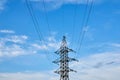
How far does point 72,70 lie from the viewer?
56.4m

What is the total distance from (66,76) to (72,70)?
2.49 meters

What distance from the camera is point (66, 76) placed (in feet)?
180

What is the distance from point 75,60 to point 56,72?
589 centimetres

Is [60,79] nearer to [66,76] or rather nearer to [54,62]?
[66,76]

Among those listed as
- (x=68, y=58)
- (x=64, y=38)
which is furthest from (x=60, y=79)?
(x=64, y=38)

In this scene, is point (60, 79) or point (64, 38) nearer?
point (60, 79)

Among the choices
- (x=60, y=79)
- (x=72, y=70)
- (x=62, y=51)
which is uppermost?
(x=62, y=51)

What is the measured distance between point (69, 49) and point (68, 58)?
232 centimetres

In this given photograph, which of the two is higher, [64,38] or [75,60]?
[64,38]

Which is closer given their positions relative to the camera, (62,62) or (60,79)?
(60,79)

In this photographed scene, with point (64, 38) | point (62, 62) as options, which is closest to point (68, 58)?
point (62, 62)

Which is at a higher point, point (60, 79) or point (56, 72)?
point (56, 72)

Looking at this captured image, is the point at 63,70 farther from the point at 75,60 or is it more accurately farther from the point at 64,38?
the point at 64,38

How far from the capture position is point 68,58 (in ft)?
187
